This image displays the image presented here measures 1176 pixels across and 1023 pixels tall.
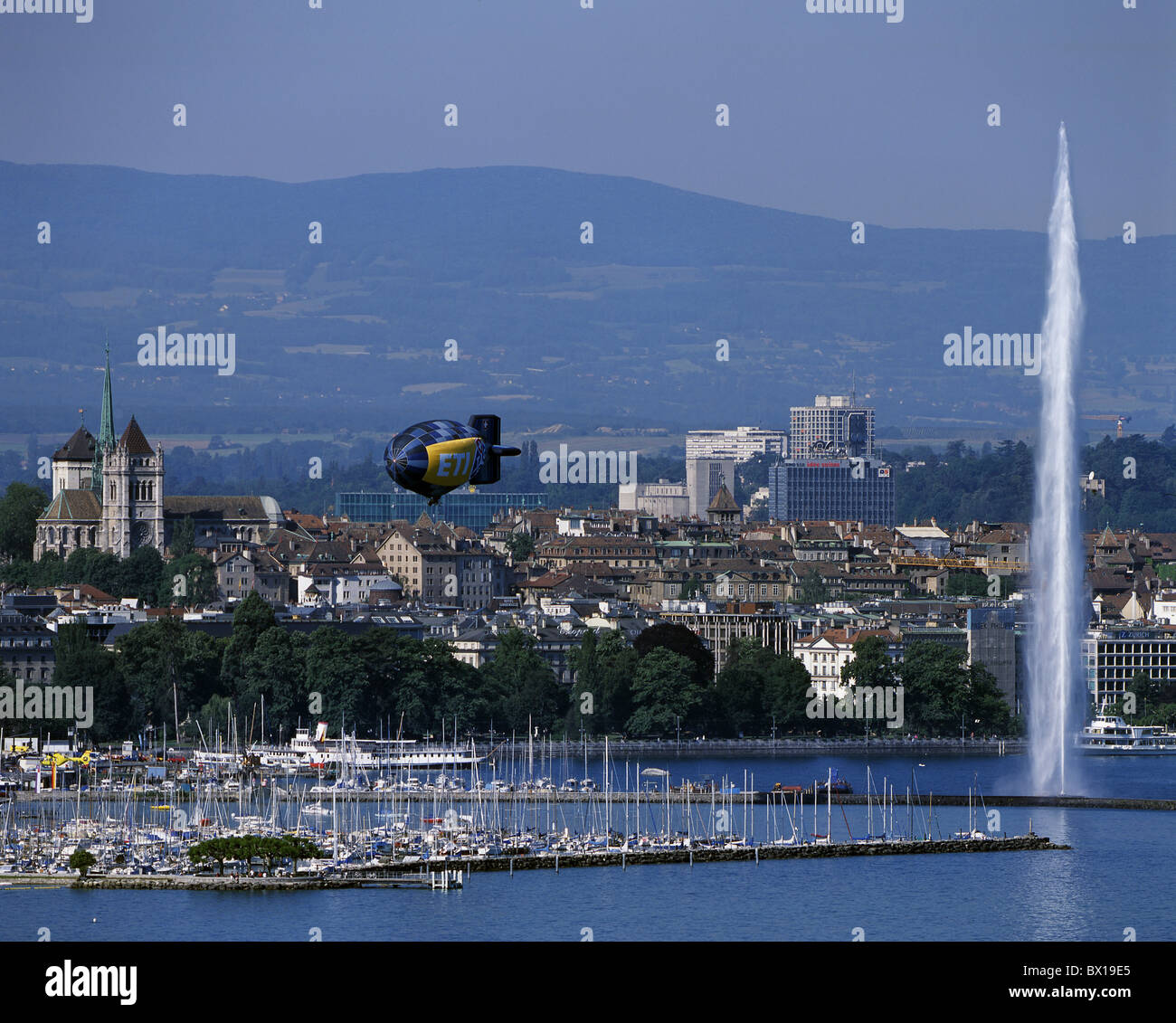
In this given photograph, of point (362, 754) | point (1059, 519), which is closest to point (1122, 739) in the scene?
point (1059, 519)

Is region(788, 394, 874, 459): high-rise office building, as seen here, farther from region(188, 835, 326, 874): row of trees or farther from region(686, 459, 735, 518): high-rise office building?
region(188, 835, 326, 874): row of trees

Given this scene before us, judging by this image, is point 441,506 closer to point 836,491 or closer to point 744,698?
point 836,491

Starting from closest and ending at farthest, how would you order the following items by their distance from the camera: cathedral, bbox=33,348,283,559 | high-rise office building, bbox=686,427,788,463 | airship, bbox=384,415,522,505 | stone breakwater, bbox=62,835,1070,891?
airship, bbox=384,415,522,505 → stone breakwater, bbox=62,835,1070,891 → cathedral, bbox=33,348,283,559 → high-rise office building, bbox=686,427,788,463

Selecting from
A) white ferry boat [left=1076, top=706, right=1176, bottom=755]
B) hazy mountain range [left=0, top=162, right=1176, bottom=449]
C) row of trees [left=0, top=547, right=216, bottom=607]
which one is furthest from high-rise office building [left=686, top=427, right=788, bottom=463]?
white ferry boat [left=1076, top=706, right=1176, bottom=755]

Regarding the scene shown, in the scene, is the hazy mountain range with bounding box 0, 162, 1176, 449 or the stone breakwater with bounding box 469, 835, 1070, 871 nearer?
the stone breakwater with bounding box 469, 835, 1070, 871
